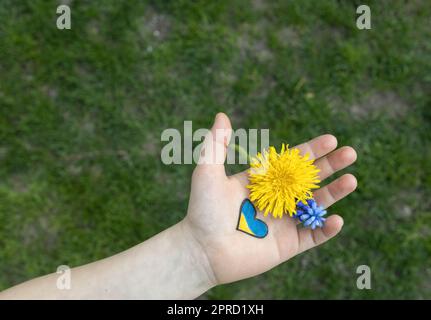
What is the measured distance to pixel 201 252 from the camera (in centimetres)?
323

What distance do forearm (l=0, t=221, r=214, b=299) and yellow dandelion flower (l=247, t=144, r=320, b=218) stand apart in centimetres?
57

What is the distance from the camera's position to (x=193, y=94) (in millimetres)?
4195

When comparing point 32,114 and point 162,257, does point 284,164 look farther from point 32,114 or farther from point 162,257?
point 32,114

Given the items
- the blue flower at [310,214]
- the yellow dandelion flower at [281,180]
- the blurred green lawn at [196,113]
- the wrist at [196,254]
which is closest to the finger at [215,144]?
the yellow dandelion flower at [281,180]

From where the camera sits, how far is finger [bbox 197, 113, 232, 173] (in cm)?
310

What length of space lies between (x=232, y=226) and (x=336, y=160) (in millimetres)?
913

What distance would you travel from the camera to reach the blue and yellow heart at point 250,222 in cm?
320

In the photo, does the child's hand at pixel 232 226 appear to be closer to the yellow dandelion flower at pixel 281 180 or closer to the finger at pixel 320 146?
the finger at pixel 320 146

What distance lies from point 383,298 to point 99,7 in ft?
11.3

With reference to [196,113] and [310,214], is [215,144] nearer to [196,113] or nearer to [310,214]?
[310,214]

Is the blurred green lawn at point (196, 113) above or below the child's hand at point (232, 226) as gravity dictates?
above

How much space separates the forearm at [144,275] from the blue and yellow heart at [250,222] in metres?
0.33

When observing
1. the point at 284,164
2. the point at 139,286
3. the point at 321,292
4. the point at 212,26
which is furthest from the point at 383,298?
the point at 212,26

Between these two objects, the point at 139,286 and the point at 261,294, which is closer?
the point at 139,286
